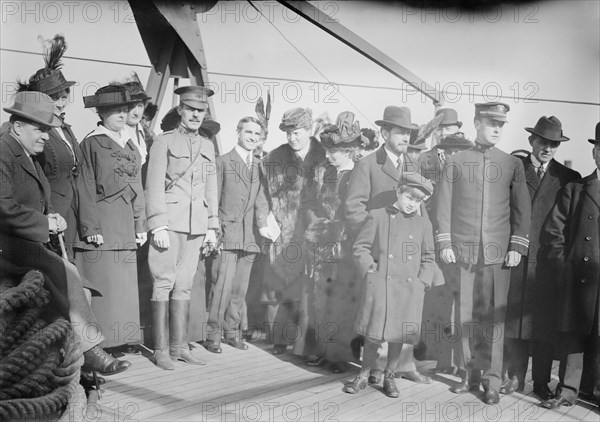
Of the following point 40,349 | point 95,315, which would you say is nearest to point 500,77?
point 95,315

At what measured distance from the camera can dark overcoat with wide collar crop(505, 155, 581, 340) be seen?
4832 mm

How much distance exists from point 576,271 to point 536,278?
0.87 feet

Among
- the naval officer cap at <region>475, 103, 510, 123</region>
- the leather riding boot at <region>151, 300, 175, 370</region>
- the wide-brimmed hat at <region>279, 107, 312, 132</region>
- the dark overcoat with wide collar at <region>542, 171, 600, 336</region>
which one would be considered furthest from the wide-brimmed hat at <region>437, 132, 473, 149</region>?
the leather riding boot at <region>151, 300, 175, 370</region>

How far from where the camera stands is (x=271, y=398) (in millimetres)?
4535

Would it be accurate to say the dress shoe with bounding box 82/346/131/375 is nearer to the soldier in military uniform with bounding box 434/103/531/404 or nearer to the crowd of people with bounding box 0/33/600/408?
the crowd of people with bounding box 0/33/600/408

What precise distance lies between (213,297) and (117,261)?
2.40 feet

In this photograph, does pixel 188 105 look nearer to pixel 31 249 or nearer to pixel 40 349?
pixel 31 249

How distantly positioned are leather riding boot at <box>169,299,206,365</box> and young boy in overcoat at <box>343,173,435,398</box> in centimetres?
108

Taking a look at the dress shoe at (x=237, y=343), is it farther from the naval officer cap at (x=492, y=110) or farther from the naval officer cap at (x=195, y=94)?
the naval officer cap at (x=492, y=110)

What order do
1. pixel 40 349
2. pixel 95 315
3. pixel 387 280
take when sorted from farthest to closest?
pixel 387 280, pixel 95 315, pixel 40 349

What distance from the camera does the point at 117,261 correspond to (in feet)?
14.6

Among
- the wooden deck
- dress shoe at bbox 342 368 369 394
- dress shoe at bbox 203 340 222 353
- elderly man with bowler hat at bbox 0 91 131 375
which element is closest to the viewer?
elderly man with bowler hat at bbox 0 91 131 375

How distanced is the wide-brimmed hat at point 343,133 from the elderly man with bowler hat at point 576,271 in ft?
4.79

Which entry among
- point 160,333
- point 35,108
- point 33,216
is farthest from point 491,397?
point 35,108
